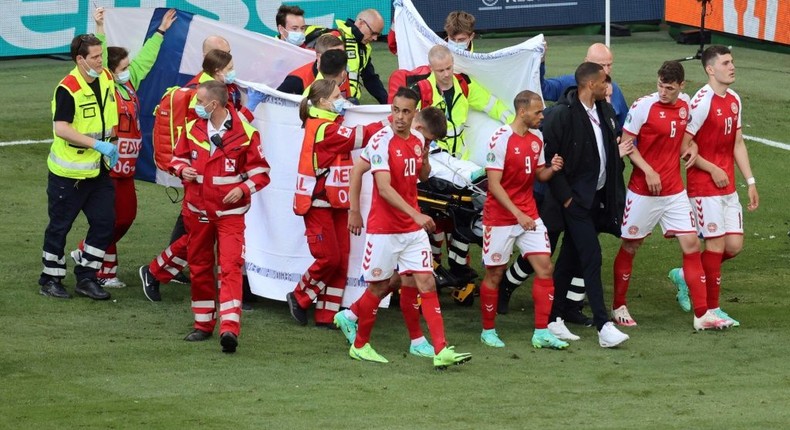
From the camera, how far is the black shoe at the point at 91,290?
10367 mm

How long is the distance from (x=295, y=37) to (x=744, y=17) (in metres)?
12.5

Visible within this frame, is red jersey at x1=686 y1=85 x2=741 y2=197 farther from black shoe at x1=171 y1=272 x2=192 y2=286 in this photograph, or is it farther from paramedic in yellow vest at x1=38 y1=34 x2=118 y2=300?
paramedic in yellow vest at x1=38 y1=34 x2=118 y2=300

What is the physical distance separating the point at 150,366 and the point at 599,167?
3.40 meters

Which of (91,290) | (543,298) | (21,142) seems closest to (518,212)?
(543,298)

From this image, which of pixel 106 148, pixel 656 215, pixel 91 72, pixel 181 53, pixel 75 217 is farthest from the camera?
pixel 181 53

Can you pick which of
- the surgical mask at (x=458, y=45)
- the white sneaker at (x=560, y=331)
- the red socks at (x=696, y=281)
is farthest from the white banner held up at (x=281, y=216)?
the red socks at (x=696, y=281)

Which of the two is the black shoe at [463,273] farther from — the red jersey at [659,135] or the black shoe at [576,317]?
the red jersey at [659,135]

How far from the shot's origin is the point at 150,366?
8.62 metres

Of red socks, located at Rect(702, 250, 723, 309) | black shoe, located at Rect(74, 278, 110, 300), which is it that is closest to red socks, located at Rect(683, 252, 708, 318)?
red socks, located at Rect(702, 250, 723, 309)

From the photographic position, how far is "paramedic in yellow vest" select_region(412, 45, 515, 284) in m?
10.3

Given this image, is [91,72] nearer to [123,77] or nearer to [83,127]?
[83,127]

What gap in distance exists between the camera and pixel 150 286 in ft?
34.5

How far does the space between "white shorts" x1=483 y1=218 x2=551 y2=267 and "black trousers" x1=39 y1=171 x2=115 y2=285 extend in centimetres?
304

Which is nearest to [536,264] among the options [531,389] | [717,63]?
[531,389]
